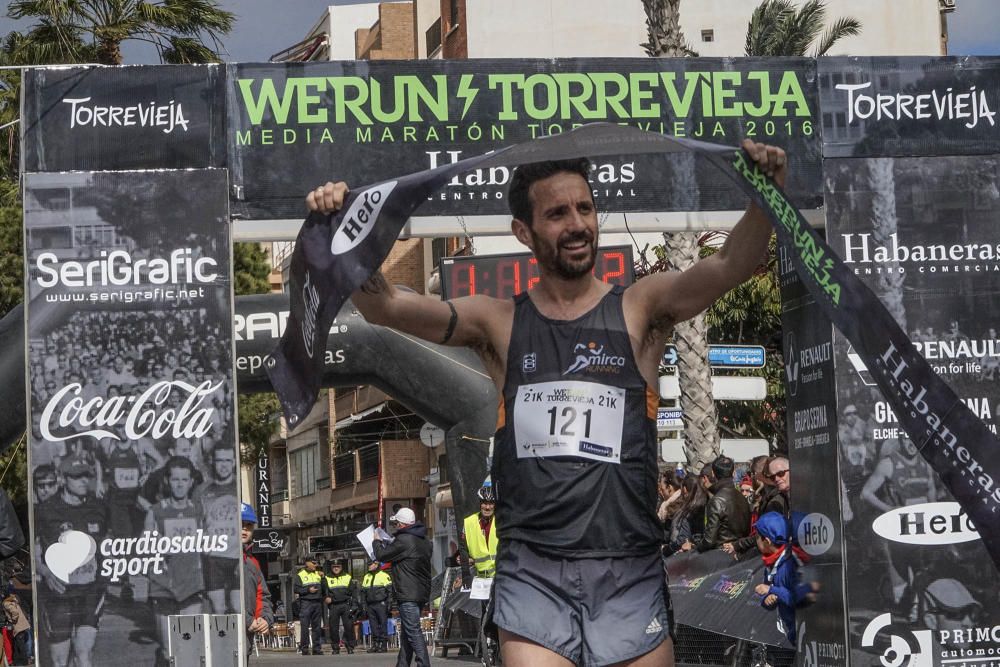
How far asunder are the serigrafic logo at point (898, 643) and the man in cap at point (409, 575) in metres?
7.01


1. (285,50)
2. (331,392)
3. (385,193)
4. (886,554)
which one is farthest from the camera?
(285,50)

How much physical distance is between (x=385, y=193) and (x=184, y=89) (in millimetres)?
5200

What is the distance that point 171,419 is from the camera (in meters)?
9.84

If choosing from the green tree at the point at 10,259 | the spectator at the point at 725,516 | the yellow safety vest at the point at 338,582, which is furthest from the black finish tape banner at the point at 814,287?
the green tree at the point at 10,259

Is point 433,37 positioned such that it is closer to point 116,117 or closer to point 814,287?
point 116,117

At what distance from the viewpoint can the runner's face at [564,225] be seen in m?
4.76

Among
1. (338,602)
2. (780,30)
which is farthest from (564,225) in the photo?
(780,30)

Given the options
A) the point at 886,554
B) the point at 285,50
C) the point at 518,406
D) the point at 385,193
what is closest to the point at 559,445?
the point at 518,406

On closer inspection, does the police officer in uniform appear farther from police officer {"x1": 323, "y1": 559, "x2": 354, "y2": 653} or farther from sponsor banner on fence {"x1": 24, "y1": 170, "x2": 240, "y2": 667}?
police officer {"x1": 323, "y1": 559, "x2": 354, "y2": 653}

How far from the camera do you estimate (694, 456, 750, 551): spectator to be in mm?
12859

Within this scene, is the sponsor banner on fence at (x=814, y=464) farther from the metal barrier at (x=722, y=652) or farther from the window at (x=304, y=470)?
the window at (x=304, y=470)

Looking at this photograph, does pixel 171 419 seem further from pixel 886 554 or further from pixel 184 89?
pixel 886 554

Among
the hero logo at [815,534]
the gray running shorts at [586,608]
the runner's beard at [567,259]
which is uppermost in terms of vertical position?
the runner's beard at [567,259]

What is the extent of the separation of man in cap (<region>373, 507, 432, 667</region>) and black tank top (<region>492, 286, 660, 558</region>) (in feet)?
37.4
